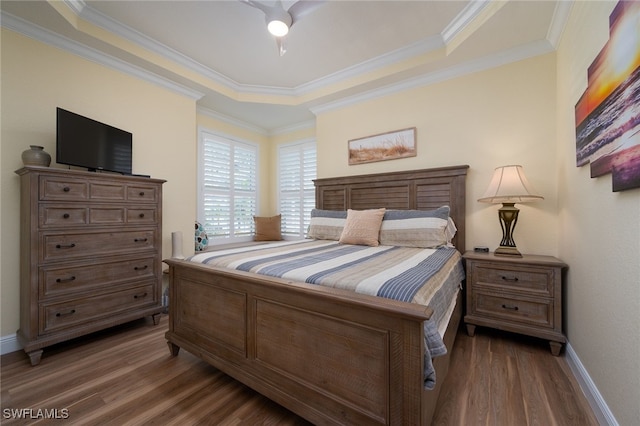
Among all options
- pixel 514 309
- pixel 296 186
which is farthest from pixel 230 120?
pixel 514 309

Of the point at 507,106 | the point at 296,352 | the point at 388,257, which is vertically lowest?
the point at 296,352

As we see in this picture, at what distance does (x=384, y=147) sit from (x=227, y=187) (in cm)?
249

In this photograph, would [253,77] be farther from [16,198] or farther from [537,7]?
[537,7]

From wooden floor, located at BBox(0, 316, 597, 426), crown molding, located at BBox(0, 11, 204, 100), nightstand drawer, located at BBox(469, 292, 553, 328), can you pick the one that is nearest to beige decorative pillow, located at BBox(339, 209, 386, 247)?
nightstand drawer, located at BBox(469, 292, 553, 328)

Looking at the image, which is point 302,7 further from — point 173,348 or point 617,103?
point 173,348

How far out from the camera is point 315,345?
3.92 feet

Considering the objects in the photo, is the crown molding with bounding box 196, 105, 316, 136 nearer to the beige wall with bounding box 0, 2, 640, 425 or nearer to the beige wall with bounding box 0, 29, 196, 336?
the beige wall with bounding box 0, 2, 640, 425

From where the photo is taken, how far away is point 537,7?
191cm

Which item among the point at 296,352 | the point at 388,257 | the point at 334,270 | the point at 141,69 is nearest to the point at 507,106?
the point at 388,257

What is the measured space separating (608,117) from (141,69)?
3.86 m

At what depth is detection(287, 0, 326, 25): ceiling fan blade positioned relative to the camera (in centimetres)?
170

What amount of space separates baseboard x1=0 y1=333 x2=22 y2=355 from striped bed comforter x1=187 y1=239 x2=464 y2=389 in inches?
62.9

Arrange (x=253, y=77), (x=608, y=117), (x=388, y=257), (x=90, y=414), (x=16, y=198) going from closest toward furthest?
1. (x=608, y=117)
2. (x=90, y=414)
3. (x=388, y=257)
4. (x=16, y=198)
5. (x=253, y=77)

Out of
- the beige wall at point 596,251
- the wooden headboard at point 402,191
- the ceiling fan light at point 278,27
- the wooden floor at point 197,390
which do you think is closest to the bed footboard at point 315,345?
the wooden floor at point 197,390
